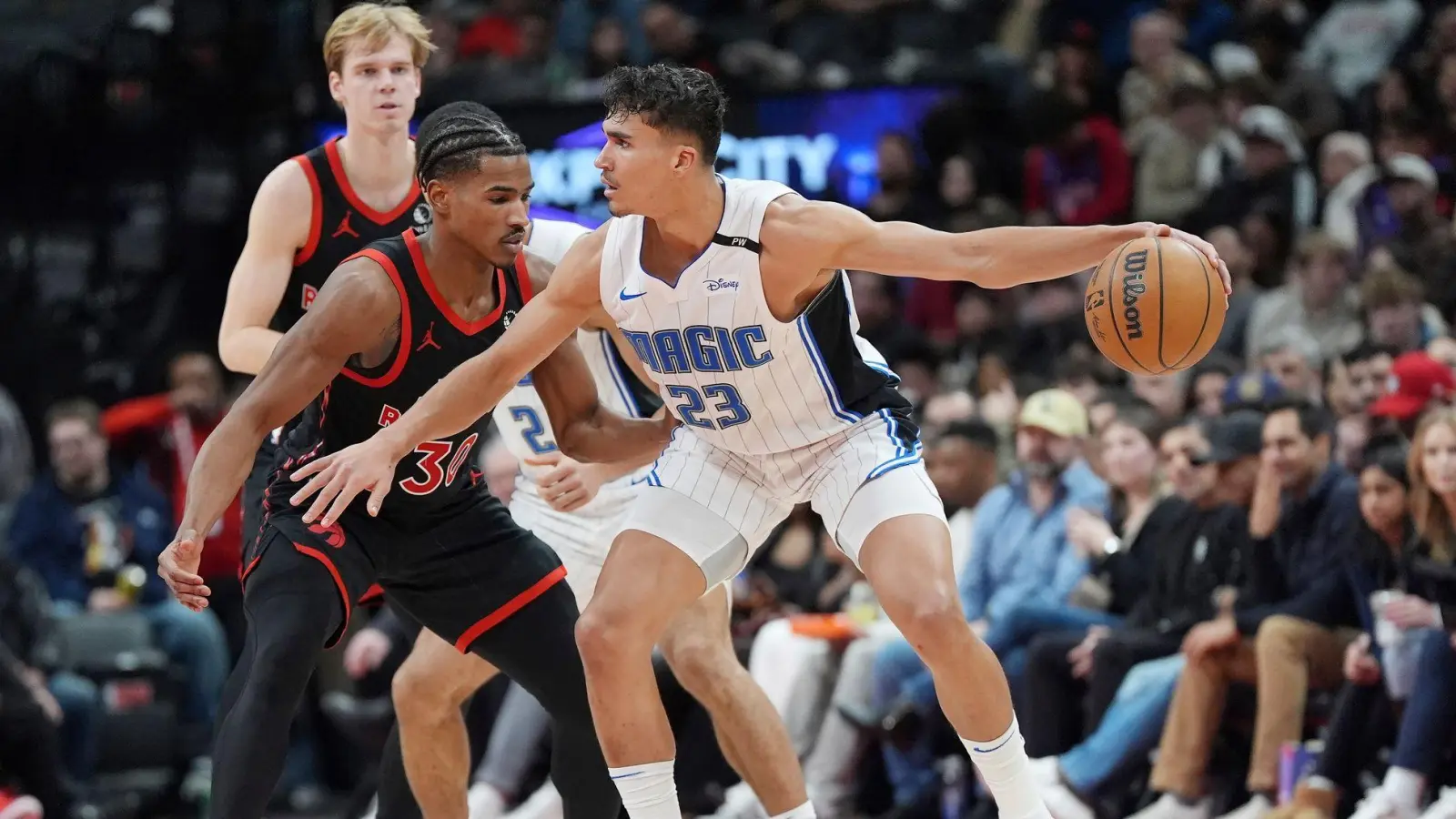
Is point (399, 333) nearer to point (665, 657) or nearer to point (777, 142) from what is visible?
point (665, 657)

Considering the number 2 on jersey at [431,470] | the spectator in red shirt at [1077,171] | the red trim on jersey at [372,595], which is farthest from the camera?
the spectator in red shirt at [1077,171]

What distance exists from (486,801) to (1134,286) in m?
4.77

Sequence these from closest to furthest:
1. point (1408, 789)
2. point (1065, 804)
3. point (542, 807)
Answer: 1. point (1408, 789)
2. point (1065, 804)
3. point (542, 807)

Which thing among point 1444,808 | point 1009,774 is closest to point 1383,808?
point 1444,808

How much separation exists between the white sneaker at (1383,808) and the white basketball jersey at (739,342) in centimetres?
280

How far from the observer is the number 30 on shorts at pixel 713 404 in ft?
16.5

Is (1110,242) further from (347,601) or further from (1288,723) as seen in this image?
(1288,723)

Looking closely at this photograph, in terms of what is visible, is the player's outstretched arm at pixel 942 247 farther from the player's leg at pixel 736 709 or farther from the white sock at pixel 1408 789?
the white sock at pixel 1408 789

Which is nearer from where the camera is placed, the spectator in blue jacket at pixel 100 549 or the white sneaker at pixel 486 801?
the white sneaker at pixel 486 801

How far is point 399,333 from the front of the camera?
5.11m

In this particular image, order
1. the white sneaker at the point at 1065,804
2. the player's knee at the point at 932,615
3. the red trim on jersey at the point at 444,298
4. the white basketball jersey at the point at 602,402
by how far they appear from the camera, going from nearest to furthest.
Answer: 1. the player's knee at the point at 932,615
2. the red trim on jersey at the point at 444,298
3. the white basketball jersey at the point at 602,402
4. the white sneaker at the point at 1065,804

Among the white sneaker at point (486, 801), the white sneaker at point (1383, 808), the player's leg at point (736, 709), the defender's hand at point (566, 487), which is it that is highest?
the defender's hand at point (566, 487)

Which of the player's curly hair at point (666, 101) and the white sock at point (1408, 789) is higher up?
the player's curly hair at point (666, 101)

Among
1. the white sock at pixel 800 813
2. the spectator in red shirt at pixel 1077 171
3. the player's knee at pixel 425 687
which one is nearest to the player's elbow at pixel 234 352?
the player's knee at pixel 425 687
